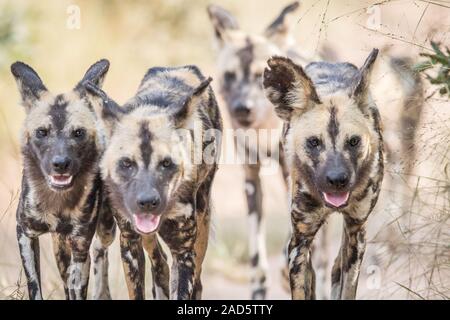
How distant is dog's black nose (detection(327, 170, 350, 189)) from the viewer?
5.10m

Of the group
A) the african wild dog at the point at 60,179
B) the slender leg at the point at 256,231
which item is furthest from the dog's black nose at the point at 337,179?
the slender leg at the point at 256,231

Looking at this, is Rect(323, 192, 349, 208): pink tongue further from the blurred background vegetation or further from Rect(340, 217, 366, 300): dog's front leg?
the blurred background vegetation

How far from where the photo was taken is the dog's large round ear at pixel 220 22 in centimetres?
880

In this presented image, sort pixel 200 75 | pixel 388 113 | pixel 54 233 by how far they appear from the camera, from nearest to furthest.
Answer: pixel 54 233 < pixel 200 75 < pixel 388 113

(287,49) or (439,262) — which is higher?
(287,49)

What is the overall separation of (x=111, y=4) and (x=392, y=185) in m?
5.05

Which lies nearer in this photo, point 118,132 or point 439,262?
point 118,132

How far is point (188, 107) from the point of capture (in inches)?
212

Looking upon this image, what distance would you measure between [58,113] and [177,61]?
6.96 metres

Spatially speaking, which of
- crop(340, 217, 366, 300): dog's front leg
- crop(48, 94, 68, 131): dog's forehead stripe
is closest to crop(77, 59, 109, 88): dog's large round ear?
crop(48, 94, 68, 131): dog's forehead stripe

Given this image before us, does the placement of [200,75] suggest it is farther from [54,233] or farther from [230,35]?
[230,35]
